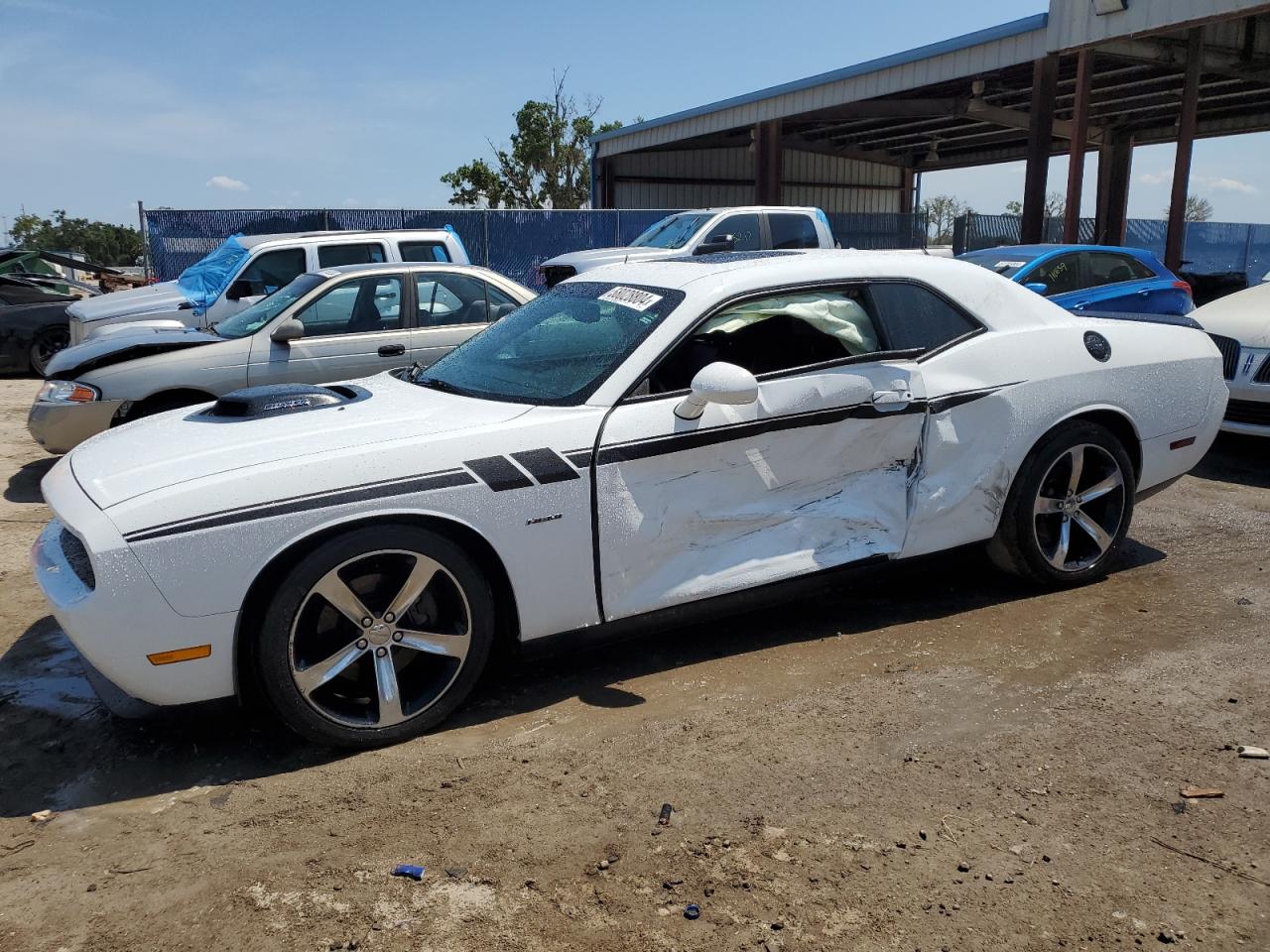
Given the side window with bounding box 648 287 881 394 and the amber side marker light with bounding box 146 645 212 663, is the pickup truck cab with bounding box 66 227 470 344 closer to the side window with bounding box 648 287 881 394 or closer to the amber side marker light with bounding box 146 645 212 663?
the side window with bounding box 648 287 881 394

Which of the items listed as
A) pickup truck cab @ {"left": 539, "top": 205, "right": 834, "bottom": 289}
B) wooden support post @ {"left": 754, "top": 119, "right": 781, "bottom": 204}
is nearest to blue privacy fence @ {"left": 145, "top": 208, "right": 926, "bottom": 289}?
wooden support post @ {"left": 754, "top": 119, "right": 781, "bottom": 204}

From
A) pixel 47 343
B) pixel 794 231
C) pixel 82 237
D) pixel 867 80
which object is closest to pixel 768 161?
pixel 867 80

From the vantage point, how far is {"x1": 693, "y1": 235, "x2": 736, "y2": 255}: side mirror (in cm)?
1227

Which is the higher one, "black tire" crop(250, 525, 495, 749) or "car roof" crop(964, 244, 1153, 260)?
"car roof" crop(964, 244, 1153, 260)

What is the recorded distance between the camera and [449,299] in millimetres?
7859

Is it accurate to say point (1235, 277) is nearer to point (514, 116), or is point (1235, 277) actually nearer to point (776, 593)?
point (776, 593)

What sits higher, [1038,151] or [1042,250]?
[1038,151]

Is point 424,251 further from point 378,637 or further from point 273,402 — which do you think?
point 378,637

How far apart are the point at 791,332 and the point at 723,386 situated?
73cm

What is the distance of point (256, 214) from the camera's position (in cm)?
1825

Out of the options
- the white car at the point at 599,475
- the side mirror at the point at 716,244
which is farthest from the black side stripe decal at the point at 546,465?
the side mirror at the point at 716,244

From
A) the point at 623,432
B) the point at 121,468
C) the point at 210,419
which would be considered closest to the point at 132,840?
the point at 121,468

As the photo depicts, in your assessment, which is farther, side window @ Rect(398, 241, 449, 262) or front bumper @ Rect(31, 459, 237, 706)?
side window @ Rect(398, 241, 449, 262)

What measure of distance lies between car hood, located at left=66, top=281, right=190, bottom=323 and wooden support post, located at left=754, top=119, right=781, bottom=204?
639 inches
